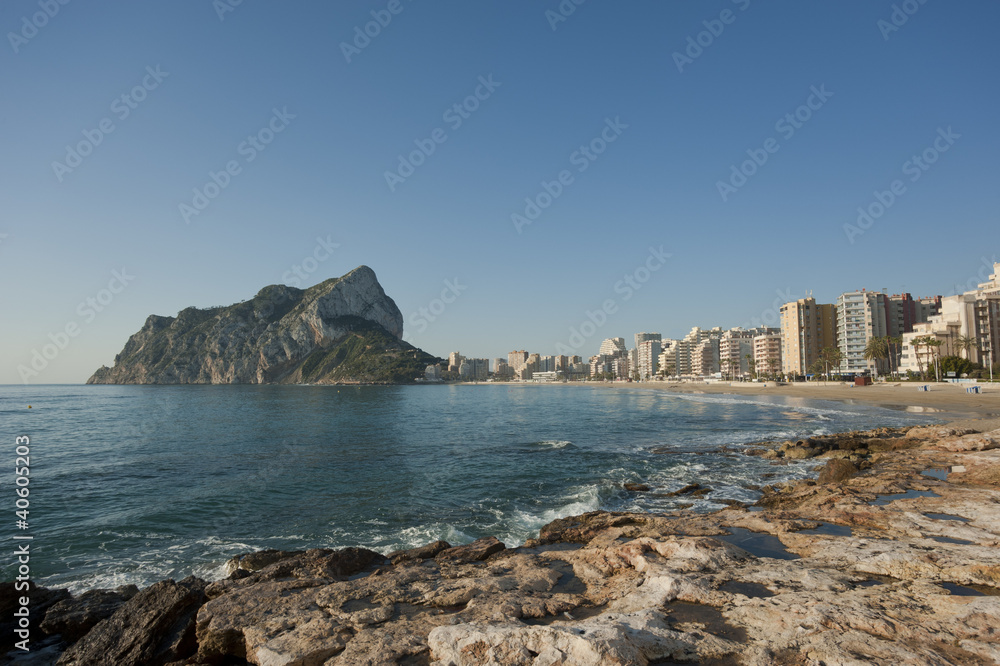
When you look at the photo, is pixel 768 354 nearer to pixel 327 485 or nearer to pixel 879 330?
pixel 879 330

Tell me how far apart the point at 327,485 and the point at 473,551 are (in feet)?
40.3

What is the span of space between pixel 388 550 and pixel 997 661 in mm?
12035

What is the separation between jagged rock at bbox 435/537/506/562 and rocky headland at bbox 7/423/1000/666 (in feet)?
0.19

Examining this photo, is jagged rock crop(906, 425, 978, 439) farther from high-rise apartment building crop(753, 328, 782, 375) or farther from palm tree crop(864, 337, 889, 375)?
high-rise apartment building crop(753, 328, 782, 375)

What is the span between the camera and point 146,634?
300 inches

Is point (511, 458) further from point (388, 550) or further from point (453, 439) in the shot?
point (388, 550)

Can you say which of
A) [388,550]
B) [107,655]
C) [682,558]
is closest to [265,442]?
[388,550]

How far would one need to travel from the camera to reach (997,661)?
529 cm

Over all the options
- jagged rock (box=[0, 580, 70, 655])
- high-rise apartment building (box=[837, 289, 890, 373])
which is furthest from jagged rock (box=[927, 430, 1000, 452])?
high-rise apartment building (box=[837, 289, 890, 373])

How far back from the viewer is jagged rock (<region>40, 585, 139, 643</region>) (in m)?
8.70

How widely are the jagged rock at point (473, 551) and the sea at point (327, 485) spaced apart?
79.2 inches

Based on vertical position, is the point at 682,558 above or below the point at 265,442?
above

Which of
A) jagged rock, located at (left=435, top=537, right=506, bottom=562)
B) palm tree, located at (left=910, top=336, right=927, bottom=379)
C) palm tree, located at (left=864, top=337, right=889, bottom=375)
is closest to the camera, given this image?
jagged rock, located at (left=435, top=537, right=506, bottom=562)

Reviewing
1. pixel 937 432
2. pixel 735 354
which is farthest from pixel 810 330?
pixel 937 432
